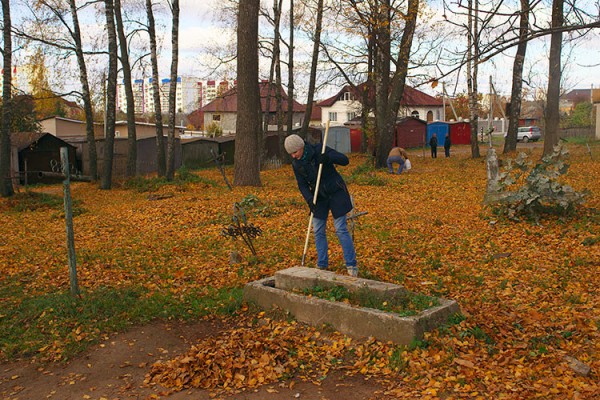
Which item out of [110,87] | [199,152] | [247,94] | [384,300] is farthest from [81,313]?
[199,152]

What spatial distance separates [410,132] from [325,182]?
40.8 m

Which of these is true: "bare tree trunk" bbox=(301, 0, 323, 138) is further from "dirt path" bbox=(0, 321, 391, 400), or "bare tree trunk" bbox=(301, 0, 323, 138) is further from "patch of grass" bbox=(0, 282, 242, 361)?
"dirt path" bbox=(0, 321, 391, 400)

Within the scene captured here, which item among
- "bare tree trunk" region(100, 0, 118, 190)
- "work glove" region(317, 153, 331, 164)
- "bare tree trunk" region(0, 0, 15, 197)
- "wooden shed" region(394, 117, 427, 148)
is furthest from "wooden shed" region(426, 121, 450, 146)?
"work glove" region(317, 153, 331, 164)

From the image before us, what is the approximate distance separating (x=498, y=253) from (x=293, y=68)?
23238mm

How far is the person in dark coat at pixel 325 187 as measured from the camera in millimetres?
6637

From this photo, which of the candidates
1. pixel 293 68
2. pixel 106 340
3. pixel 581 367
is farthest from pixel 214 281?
pixel 293 68

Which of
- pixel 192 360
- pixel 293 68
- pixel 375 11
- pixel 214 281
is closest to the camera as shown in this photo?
pixel 192 360

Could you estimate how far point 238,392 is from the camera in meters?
4.62

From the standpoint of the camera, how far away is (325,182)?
6.70 m

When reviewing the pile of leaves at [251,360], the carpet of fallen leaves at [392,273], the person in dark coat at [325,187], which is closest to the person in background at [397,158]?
the carpet of fallen leaves at [392,273]

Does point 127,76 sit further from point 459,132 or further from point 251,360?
point 459,132

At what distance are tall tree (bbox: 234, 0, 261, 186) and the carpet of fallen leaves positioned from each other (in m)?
1.55

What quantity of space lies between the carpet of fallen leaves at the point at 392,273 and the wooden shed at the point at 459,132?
34.6 metres

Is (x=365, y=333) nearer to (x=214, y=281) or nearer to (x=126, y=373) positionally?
(x=126, y=373)
